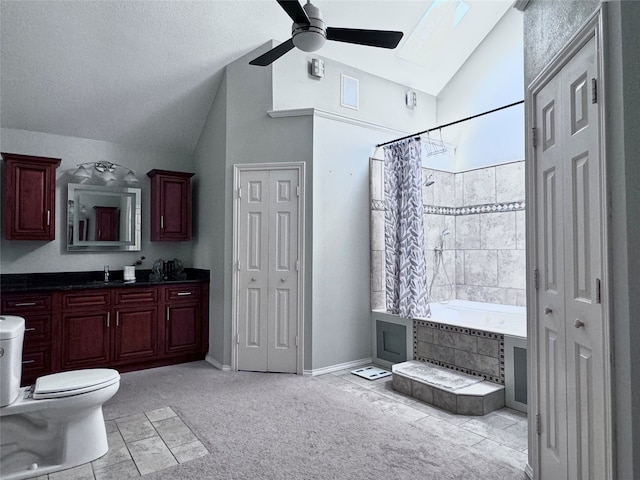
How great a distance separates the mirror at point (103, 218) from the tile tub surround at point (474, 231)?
2.75 metres

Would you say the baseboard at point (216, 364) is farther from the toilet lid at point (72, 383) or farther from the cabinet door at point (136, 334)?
the toilet lid at point (72, 383)

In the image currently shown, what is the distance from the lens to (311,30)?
2.25 meters

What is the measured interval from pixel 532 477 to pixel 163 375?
3.23 metres

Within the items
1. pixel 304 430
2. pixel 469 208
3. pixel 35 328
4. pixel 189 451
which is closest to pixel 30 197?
pixel 35 328

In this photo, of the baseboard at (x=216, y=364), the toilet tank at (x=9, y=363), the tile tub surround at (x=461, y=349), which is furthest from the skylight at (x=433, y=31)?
the toilet tank at (x=9, y=363)

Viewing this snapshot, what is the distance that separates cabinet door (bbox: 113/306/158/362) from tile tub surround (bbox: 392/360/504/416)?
250 cm

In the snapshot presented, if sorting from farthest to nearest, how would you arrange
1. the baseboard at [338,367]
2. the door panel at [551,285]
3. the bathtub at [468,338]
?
the baseboard at [338,367], the bathtub at [468,338], the door panel at [551,285]

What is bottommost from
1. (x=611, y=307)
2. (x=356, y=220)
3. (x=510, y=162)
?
(x=611, y=307)

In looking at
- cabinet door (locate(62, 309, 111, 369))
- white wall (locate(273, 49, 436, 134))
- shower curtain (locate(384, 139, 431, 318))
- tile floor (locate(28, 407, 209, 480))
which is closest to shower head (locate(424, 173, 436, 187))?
white wall (locate(273, 49, 436, 134))

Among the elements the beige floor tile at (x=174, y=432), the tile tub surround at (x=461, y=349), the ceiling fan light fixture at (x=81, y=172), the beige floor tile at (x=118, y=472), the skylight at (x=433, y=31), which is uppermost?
the skylight at (x=433, y=31)

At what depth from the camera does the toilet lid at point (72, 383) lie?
2230 millimetres

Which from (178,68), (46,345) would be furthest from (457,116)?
(46,345)

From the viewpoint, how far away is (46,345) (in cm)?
354

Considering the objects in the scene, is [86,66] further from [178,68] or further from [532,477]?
[532,477]
